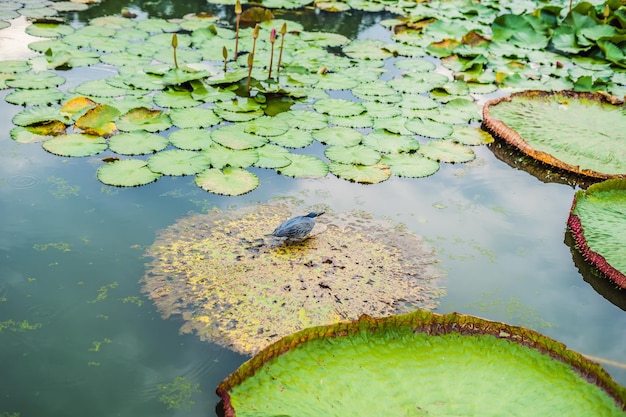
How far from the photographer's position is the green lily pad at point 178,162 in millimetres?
3783

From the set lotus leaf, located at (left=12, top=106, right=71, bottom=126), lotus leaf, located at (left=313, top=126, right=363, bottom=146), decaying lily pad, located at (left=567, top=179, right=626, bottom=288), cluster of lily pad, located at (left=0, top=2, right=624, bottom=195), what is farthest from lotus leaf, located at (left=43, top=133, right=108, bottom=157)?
decaying lily pad, located at (left=567, top=179, right=626, bottom=288)

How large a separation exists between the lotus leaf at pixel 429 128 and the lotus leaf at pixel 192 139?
5.15 feet

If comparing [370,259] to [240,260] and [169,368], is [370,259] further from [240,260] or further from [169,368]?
[169,368]

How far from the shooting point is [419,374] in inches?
90.0

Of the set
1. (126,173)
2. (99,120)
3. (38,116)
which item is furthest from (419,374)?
(38,116)

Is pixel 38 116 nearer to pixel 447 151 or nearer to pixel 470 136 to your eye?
pixel 447 151

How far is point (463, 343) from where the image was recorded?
2.45m

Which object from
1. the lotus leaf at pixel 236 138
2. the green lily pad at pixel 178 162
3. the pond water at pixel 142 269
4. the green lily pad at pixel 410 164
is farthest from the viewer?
the lotus leaf at pixel 236 138

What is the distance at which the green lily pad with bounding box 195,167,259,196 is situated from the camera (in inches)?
143

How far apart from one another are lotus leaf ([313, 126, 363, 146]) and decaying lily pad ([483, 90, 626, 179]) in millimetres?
1131

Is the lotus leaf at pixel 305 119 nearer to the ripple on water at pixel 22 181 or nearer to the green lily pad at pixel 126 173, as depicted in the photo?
the green lily pad at pixel 126 173

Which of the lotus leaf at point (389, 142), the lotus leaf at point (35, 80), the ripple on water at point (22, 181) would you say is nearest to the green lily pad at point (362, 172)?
the lotus leaf at point (389, 142)

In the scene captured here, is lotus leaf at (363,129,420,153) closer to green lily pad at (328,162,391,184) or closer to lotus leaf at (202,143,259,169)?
green lily pad at (328,162,391,184)

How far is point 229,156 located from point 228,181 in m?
Answer: 0.32
